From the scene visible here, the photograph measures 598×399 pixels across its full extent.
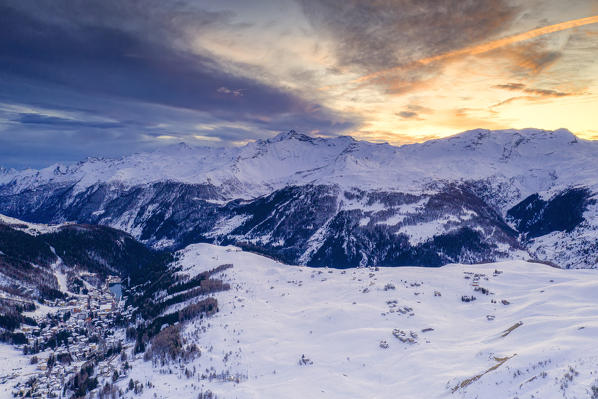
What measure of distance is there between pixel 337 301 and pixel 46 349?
10753 centimetres

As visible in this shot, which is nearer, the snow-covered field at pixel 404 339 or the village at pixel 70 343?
the snow-covered field at pixel 404 339

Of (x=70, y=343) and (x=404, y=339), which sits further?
(x=70, y=343)

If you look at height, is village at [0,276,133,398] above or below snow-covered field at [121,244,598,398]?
below

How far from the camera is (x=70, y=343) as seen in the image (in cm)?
13088

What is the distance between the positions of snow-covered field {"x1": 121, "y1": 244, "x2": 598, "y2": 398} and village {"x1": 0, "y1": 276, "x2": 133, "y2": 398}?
21.1 meters

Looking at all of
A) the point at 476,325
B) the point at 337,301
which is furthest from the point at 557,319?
the point at 337,301

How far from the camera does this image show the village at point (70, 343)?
92.4m

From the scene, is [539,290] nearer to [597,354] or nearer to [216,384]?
[597,354]

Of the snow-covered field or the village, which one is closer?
the snow-covered field

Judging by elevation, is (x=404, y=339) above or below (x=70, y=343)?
above

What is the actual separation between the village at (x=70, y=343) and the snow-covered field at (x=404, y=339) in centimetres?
2110

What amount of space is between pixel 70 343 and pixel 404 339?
124725 millimetres

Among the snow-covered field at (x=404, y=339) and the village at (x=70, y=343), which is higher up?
the snow-covered field at (x=404, y=339)

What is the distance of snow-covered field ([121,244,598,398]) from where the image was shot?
47094 millimetres
